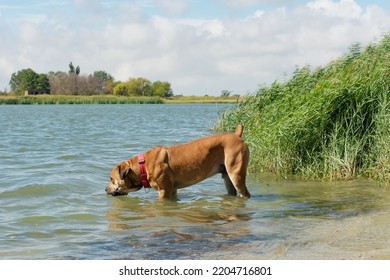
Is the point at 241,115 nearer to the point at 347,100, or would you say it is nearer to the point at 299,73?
the point at 299,73

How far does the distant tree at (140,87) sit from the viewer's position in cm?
12318

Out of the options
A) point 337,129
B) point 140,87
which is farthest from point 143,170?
point 140,87

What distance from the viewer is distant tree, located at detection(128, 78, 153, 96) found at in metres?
123

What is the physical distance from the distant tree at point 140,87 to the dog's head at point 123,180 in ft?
374

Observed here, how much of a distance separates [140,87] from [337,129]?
374 feet

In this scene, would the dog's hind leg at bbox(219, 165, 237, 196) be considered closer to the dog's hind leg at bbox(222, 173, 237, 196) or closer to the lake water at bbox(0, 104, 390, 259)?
the dog's hind leg at bbox(222, 173, 237, 196)

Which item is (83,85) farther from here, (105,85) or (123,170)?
(123,170)

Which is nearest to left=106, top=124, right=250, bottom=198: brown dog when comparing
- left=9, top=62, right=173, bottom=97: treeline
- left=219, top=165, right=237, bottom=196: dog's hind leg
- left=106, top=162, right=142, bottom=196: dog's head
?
left=106, top=162, right=142, bottom=196: dog's head

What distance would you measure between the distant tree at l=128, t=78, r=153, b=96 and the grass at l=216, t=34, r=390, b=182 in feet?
367

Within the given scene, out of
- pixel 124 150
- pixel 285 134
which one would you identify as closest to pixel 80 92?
pixel 124 150

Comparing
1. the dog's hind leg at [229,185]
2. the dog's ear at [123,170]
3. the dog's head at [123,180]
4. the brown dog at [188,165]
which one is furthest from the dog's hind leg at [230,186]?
the dog's ear at [123,170]

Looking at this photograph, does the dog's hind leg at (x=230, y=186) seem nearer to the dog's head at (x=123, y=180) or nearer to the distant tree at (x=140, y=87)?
the dog's head at (x=123, y=180)

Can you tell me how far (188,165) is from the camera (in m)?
9.45
